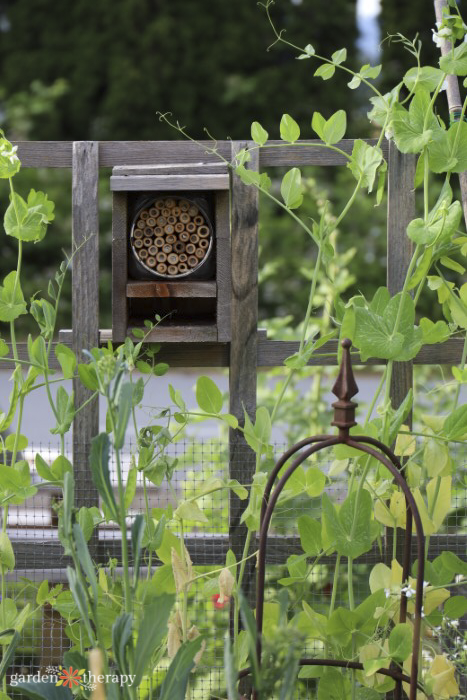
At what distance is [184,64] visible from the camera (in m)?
6.71

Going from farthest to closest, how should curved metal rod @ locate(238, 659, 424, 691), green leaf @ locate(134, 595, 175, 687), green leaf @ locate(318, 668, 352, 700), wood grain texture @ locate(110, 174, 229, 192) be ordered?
wood grain texture @ locate(110, 174, 229, 192), green leaf @ locate(318, 668, 352, 700), curved metal rod @ locate(238, 659, 424, 691), green leaf @ locate(134, 595, 175, 687)

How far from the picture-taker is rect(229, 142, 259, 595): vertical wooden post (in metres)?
1.54

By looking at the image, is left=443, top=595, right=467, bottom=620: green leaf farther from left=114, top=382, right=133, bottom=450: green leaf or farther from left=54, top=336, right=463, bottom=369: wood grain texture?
left=114, top=382, right=133, bottom=450: green leaf

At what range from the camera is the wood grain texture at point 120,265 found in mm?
1499

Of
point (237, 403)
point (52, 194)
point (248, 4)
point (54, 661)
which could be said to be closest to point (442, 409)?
point (237, 403)

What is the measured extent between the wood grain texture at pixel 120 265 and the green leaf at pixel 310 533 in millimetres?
466

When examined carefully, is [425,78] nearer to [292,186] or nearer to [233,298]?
[292,186]

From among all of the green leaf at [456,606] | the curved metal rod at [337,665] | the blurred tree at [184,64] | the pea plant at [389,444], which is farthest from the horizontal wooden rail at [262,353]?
the blurred tree at [184,64]

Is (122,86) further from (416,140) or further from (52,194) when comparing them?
(416,140)

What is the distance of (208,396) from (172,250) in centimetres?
32

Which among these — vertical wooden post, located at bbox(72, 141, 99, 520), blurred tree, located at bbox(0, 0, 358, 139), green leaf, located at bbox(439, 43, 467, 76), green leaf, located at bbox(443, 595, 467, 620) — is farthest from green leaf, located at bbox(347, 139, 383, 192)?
blurred tree, located at bbox(0, 0, 358, 139)

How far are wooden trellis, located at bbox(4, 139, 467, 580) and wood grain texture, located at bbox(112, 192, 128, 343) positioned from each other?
0.19ft

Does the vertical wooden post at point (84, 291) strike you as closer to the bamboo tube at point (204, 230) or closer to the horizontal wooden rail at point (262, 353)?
the horizontal wooden rail at point (262, 353)

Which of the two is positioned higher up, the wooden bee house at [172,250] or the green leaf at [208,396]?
the wooden bee house at [172,250]
